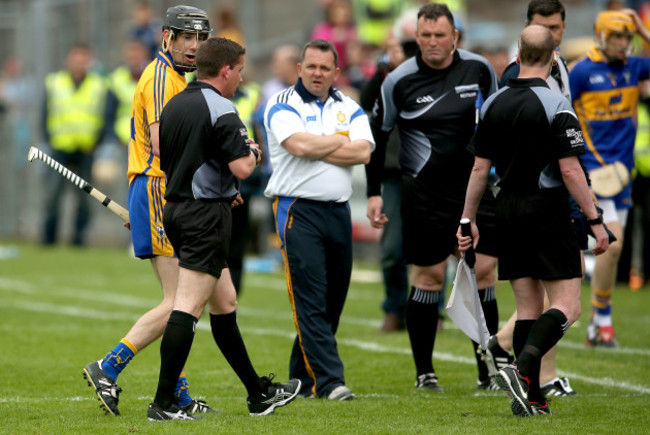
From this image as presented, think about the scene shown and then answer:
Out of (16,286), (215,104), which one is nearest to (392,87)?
(215,104)

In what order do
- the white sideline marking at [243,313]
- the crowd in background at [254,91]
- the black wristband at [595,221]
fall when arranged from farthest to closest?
the crowd in background at [254,91]
the white sideline marking at [243,313]
the black wristband at [595,221]

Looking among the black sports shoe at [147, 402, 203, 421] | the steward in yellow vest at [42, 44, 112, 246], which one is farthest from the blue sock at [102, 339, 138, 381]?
the steward in yellow vest at [42, 44, 112, 246]

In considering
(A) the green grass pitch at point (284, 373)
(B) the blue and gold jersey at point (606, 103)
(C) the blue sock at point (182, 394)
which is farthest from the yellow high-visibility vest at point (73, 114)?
(C) the blue sock at point (182, 394)

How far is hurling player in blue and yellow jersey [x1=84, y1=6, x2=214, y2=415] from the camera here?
720cm

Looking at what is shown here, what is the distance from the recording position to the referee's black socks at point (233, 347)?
23.4 feet

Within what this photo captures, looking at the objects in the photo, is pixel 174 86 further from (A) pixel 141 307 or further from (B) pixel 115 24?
(B) pixel 115 24

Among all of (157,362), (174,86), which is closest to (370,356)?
(157,362)

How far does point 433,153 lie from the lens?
8.30 meters

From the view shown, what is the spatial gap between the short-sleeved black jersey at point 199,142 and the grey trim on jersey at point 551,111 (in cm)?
173

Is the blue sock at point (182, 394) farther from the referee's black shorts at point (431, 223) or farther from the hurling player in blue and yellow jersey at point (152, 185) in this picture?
the referee's black shorts at point (431, 223)

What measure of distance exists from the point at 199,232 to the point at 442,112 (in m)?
2.24

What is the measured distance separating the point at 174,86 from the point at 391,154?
13.4 feet

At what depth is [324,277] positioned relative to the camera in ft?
26.5

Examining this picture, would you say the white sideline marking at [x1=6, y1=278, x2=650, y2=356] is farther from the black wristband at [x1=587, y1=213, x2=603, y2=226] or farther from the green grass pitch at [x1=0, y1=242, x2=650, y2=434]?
the black wristband at [x1=587, y1=213, x2=603, y2=226]
